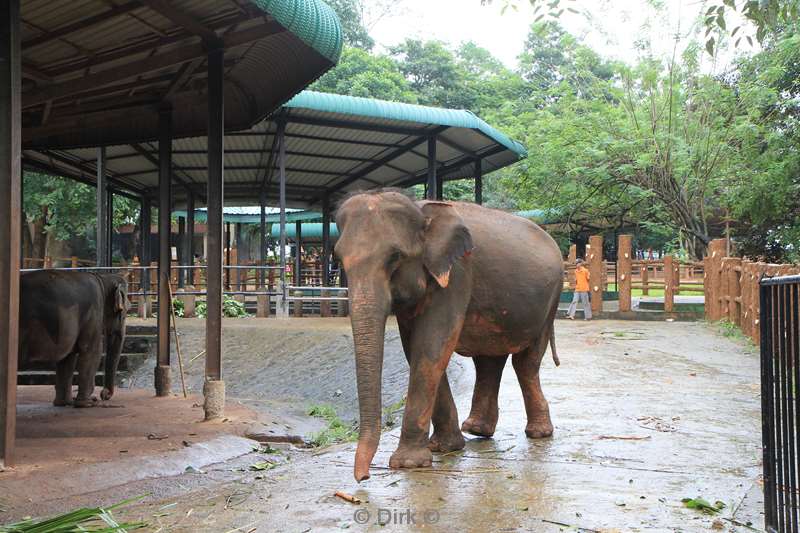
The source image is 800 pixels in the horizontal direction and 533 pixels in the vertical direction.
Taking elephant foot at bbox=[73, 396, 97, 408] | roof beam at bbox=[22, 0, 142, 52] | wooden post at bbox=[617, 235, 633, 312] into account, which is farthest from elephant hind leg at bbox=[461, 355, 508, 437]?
wooden post at bbox=[617, 235, 633, 312]

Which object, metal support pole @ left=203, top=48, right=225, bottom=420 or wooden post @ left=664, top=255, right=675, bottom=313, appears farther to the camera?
wooden post @ left=664, top=255, right=675, bottom=313

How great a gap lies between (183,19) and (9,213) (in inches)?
108

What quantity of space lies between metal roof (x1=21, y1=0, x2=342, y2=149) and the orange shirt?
10.2 metres

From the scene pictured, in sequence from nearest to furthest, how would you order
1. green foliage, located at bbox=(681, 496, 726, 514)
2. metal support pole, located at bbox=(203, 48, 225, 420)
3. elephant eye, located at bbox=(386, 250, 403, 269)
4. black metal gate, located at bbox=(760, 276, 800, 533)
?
black metal gate, located at bbox=(760, 276, 800, 533) → green foliage, located at bbox=(681, 496, 726, 514) → elephant eye, located at bbox=(386, 250, 403, 269) → metal support pole, located at bbox=(203, 48, 225, 420)

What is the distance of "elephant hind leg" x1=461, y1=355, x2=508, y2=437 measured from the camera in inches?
233

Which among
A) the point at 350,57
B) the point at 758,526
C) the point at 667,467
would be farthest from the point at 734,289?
the point at 350,57

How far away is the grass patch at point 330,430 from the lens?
24.5ft

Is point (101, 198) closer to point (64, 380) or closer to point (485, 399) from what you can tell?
point (64, 380)

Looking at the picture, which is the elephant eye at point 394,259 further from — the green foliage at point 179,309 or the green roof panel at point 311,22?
the green foliage at point 179,309

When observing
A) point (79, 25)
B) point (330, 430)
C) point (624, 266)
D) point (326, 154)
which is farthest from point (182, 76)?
point (624, 266)

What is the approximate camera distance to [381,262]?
458 centimetres

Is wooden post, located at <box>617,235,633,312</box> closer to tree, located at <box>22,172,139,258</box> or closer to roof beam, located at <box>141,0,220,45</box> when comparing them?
roof beam, located at <box>141,0,220,45</box>

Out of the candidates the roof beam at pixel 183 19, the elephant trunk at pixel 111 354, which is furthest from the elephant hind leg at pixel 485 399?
the elephant trunk at pixel 111 354

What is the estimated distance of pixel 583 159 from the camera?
2108 cm
